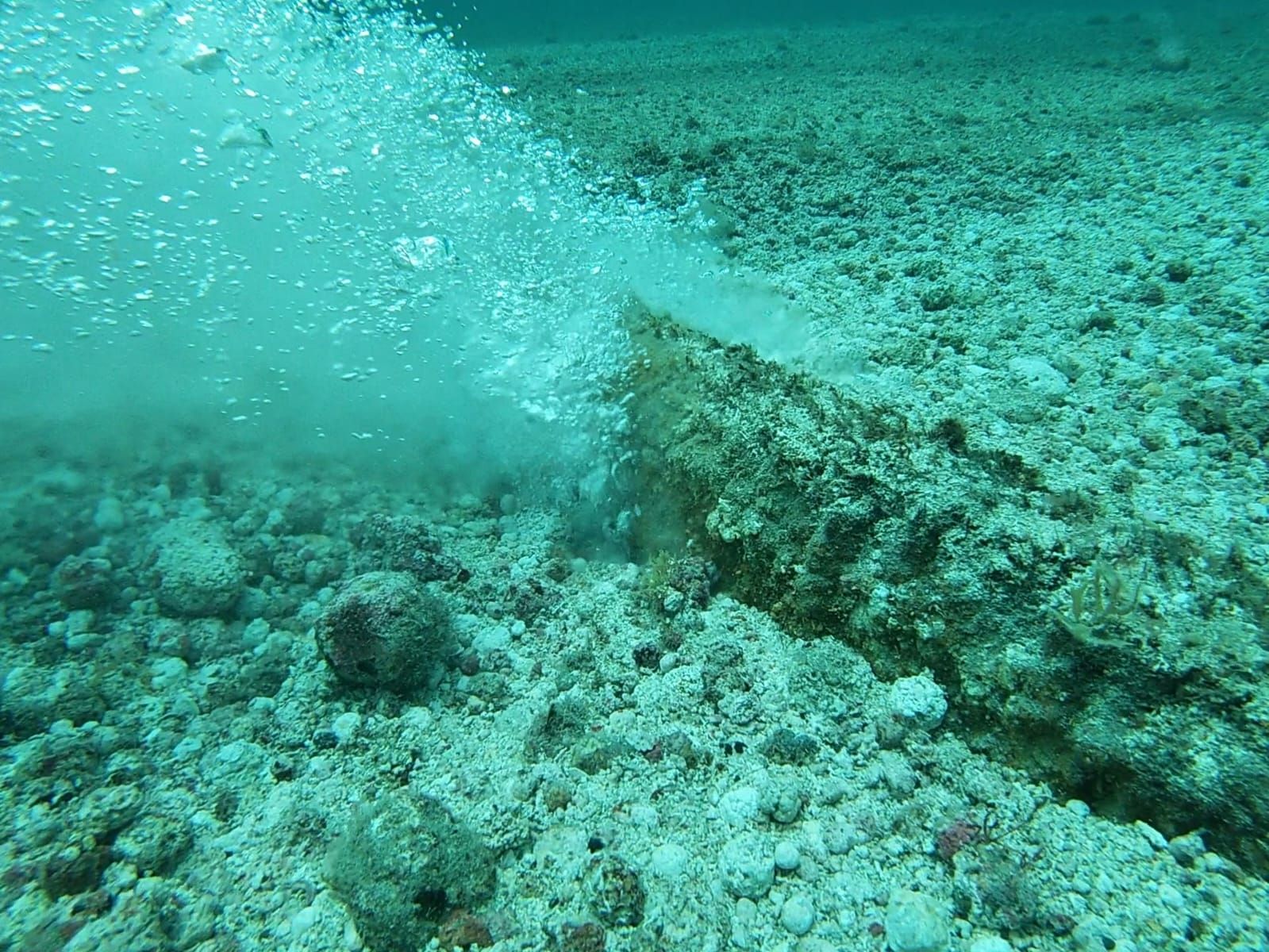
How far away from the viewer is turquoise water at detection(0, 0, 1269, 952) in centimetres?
160

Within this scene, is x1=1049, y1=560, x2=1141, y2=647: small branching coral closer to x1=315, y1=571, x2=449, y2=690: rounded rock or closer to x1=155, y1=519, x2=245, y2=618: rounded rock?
x1=315, y1=571, x2=449, y2=690: rounded rock

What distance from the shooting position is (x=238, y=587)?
2461 mm

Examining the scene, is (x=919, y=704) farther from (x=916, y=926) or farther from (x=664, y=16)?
(x=664, y=16)

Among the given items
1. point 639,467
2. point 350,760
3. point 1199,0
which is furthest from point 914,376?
point 1199,0

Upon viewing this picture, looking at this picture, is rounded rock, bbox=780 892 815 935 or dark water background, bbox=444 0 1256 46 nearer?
rounded rock, bbox=780 892 815 935

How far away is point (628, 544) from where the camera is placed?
2660 millimetres

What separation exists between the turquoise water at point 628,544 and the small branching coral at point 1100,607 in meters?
0.01

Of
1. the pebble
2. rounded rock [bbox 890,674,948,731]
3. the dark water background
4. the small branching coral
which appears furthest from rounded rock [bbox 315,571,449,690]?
the dark water background

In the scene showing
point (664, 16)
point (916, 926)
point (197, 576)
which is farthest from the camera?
point (664, 16)

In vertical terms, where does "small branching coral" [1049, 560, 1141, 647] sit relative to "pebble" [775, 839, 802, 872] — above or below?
above

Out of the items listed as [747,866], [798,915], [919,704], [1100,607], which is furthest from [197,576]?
[1100,607]

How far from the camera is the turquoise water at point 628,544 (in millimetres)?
1596

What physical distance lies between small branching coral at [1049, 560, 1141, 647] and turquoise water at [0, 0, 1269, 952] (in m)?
0.01

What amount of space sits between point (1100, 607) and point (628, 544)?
1.50 m
